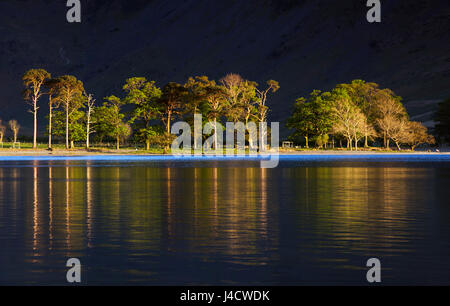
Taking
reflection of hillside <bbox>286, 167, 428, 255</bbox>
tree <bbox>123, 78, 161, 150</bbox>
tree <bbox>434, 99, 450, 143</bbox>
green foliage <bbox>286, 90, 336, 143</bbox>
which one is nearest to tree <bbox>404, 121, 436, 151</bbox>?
tree <bbox>434, 99, 450, 143</bbox>

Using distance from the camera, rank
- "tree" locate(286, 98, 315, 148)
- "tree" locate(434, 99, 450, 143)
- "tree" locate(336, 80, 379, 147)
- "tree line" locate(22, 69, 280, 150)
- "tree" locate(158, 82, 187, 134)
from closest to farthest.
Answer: "tree" locate(158, 82, 187, 134)
"tree line" locate(22, 69, 280, 150)
"tree" locate(286, 98, 315, 148)
"tree" locate(336, 80, 379, 147)
"tree" locate(434, 99, 450, 143)

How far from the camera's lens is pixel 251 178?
43969 mm

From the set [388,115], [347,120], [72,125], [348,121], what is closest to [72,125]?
[72,125]

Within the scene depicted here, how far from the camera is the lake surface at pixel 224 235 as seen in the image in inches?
557

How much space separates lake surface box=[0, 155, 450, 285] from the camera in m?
14.1

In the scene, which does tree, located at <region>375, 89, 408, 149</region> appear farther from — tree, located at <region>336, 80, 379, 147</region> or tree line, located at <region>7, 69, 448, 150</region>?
tree, located at <region>336, 80, 379, 147</region>

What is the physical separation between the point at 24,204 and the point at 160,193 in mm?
7133

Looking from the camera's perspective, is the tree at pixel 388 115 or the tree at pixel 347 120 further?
the tree at pixel 388 115

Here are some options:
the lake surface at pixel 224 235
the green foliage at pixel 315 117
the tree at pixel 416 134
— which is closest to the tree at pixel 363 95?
the green foliage at pixel 315 117

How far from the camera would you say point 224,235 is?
19.0m

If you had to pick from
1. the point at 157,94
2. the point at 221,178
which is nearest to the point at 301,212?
the point at 221,178

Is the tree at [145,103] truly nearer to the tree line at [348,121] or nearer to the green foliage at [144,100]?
the green foliage at [144,100]

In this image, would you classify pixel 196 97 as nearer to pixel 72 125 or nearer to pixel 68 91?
pixel 68 91
